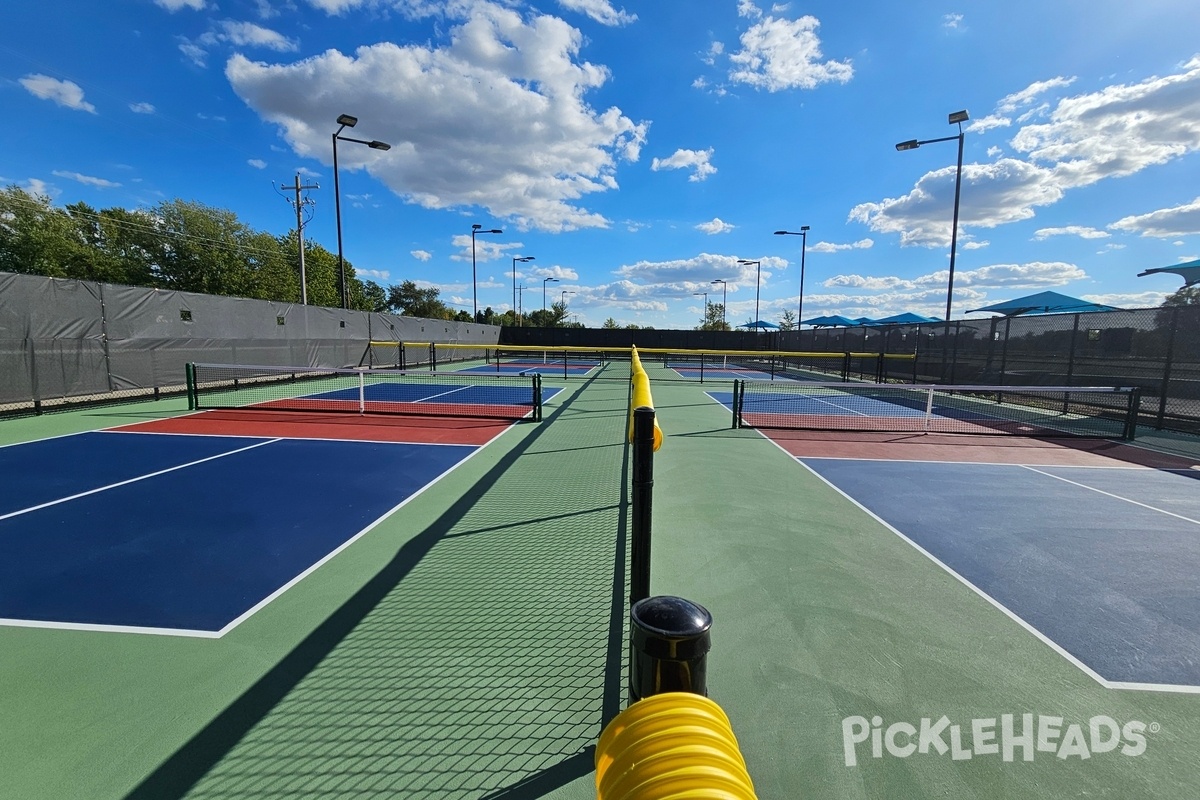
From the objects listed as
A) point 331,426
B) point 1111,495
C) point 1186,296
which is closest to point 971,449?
point 1111,495

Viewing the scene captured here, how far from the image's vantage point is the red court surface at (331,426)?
1040 cm

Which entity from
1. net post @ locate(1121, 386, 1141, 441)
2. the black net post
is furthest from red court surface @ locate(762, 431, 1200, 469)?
the black net post

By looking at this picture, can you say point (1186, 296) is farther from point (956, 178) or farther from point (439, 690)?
point (439, 690)

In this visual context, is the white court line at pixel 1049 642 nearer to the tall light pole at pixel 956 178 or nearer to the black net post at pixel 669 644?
the black net post at pixel 669 644

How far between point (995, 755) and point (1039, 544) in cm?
389

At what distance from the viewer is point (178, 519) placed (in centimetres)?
571

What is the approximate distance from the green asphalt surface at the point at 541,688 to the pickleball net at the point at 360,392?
7.32 meters

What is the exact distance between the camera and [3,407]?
39.8 ft

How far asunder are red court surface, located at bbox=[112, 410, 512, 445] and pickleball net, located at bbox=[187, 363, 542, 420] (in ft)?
2.41

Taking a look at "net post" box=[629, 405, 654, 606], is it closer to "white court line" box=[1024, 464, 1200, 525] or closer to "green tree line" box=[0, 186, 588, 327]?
"white court line" box=[1024, 464, 1200, 525]

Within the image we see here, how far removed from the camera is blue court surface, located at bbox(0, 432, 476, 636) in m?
4.03

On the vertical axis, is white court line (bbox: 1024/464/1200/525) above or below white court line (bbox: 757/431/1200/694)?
above

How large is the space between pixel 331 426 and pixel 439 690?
9.77 meters

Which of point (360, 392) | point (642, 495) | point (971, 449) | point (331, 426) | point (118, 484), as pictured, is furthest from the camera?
point (360, 392)
